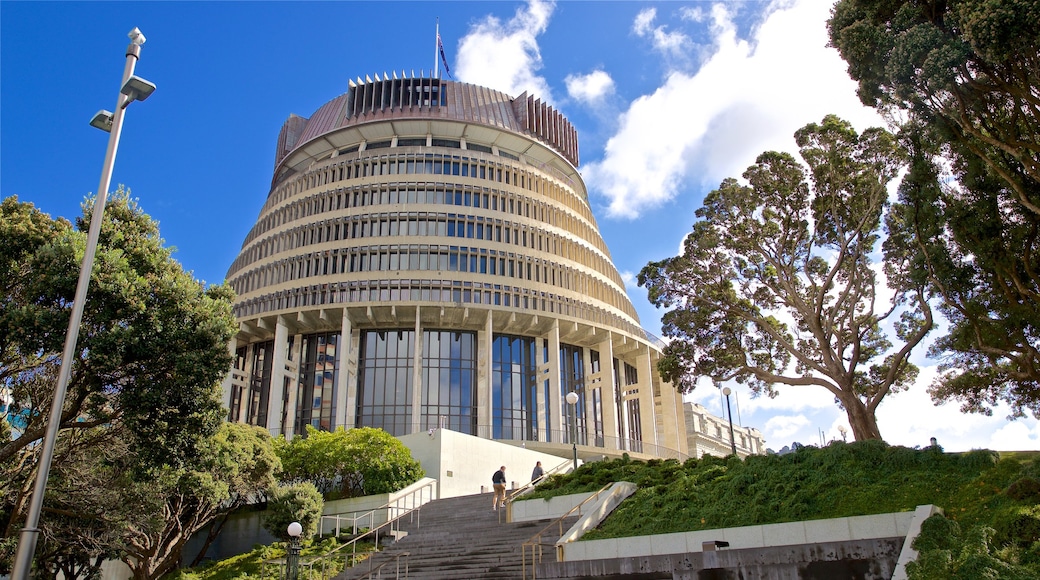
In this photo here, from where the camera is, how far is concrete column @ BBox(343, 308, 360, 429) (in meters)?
48.6

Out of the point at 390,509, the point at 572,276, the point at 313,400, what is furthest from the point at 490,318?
the point at 390,509

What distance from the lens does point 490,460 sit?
3853 cm

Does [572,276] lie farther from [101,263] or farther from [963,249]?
[101,263]

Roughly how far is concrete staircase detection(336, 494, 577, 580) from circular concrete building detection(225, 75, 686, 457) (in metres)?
22.5

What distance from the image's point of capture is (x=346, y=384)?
4909 centimetres

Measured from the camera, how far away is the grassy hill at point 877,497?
12.2m

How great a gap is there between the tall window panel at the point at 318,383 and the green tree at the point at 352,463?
15829 millimetres

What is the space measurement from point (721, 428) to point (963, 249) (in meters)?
83.1

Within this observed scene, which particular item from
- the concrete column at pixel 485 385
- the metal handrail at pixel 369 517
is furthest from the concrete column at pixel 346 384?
the metal handrail at pixel 369 517

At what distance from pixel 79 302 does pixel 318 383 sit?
4005 centimetres

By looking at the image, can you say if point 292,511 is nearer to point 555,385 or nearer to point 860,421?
point 860,421

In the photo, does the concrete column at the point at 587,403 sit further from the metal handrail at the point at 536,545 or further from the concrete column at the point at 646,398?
the metal handrail at the point at 536,545

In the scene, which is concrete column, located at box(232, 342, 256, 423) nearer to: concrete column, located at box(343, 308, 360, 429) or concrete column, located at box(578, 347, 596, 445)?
concrete column, located at box(343, 308, 360, 429)

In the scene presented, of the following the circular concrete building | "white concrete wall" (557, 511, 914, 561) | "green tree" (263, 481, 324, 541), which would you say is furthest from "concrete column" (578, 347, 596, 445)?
"white concrete wall" (557, 511, 914, 561)
